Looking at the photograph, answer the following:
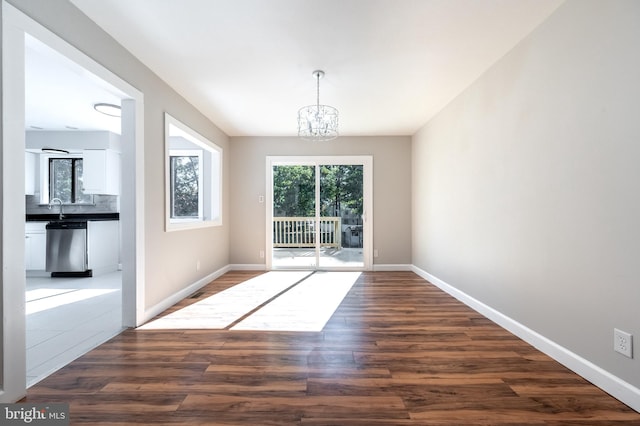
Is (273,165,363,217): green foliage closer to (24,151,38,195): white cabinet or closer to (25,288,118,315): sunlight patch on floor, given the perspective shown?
(25,288,118,315): sunlight patch on floor

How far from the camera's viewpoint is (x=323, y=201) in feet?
17.1

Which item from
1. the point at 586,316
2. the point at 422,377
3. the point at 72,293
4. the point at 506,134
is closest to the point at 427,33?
the point at 506,134

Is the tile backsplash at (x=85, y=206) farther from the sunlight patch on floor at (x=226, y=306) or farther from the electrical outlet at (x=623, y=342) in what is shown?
the electrical outlet at (x=623, y=342)

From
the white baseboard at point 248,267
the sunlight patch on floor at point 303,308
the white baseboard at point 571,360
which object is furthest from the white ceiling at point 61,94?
Result: the white baseboard at point 571,360

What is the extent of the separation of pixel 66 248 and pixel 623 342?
6.29m

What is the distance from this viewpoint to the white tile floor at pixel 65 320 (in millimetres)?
2021

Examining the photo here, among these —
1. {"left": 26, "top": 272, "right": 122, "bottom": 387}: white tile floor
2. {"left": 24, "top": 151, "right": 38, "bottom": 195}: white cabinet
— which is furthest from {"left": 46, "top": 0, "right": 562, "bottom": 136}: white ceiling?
{"left": 24, "top": 151, "right": 38, "bottom": 195}: white cabinet

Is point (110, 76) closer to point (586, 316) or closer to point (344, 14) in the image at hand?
point (344, 14)

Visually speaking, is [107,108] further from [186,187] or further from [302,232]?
[302,232]

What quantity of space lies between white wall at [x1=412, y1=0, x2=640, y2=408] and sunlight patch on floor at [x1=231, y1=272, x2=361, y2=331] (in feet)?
5.20

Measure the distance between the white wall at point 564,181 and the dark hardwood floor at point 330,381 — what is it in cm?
36

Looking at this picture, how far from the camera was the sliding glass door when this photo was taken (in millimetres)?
5047

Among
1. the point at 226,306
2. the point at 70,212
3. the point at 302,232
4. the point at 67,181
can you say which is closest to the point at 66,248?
the point at 70,212

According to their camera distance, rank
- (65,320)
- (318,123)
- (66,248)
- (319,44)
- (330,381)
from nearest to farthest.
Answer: (330,381)
(319,44)
(65,320)
(318,123)
(66,248)
